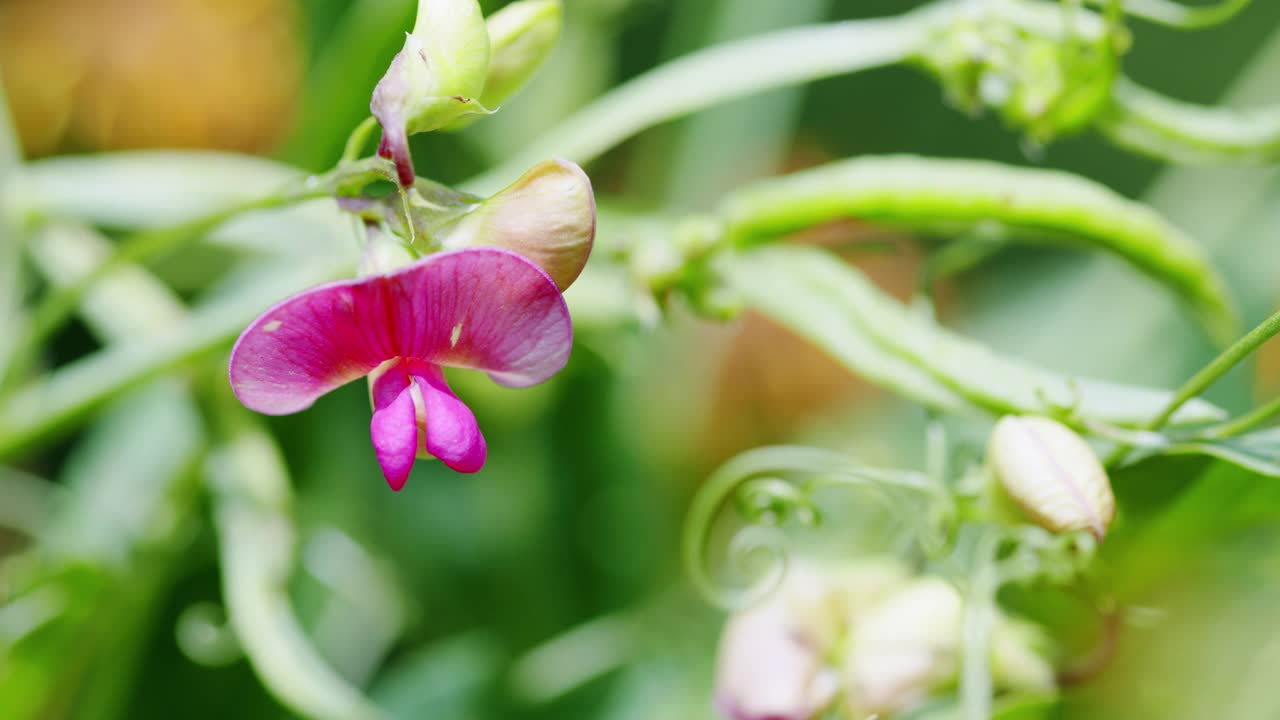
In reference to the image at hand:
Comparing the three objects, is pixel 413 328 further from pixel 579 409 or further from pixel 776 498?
pixel 579 409

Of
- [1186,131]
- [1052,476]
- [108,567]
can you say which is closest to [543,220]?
[1052,476]

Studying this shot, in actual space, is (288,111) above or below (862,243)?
below

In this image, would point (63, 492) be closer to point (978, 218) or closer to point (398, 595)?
point (398, 595)

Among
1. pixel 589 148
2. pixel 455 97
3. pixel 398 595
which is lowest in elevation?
pixel 398 595

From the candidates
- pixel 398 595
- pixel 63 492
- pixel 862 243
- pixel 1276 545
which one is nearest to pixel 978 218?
pixel 862 243

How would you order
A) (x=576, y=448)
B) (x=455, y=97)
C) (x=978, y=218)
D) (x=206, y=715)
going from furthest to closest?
(x=576, y=448) < (x=206, y=715) < (x=978, y=218) < (x=455, y=97)

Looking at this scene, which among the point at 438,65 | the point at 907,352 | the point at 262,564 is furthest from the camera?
the point at 262,564

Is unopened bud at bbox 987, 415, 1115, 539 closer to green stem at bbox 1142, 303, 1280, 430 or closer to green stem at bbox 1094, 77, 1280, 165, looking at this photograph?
green stem at bbox 1142, 303, 1280, 430

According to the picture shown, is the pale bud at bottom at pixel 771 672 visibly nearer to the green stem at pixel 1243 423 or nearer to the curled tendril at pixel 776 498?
the curled tendril at pixel 776 498
